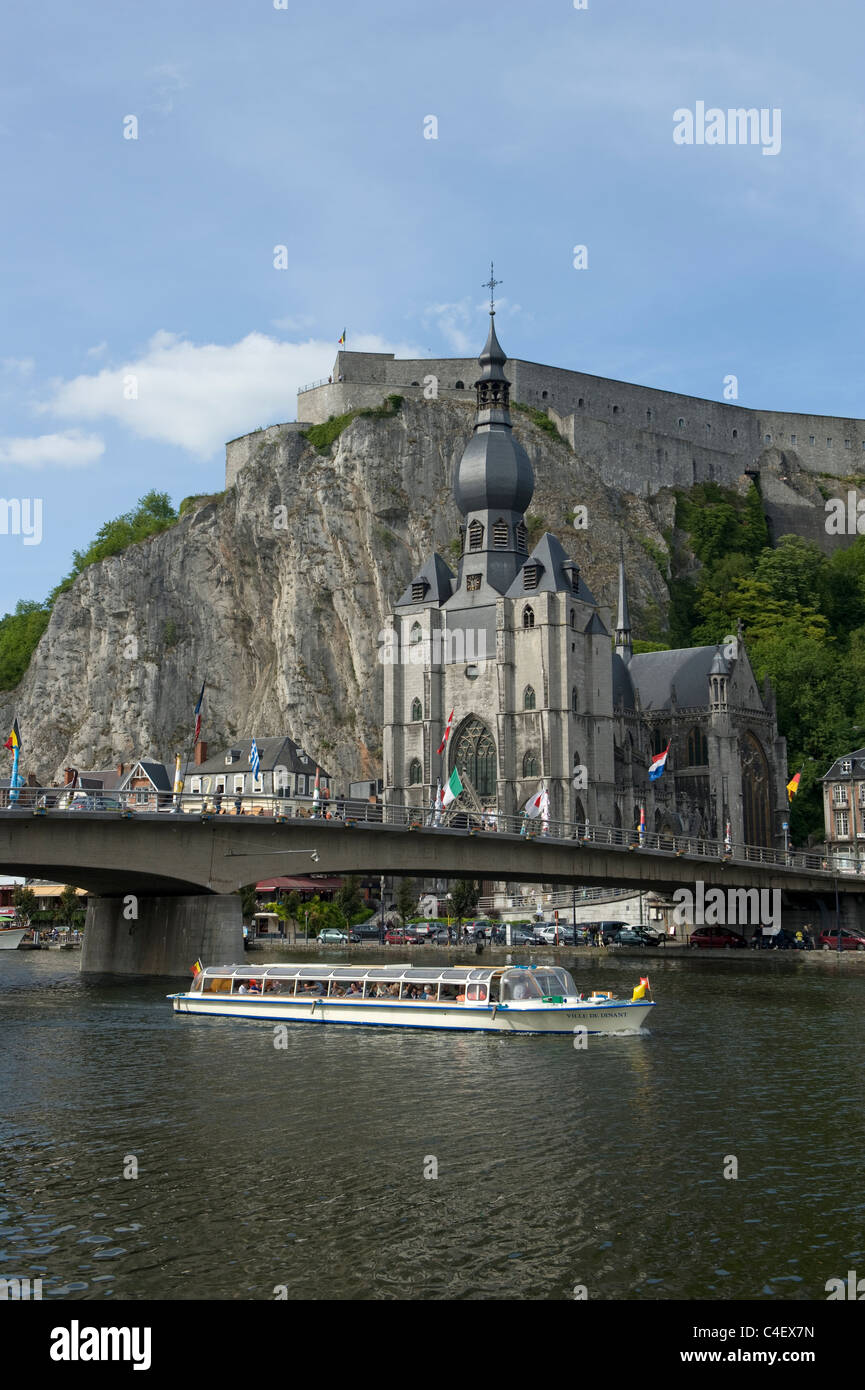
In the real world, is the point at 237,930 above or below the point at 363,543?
below

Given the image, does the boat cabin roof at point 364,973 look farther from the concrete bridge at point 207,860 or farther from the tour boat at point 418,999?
the concrete bridge at point 207,860

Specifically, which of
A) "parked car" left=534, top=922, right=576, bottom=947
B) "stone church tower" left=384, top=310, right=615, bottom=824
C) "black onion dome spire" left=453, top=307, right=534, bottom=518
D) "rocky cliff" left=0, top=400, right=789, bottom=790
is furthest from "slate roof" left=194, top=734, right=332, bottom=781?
"parked car" left=534, top=922, right=576, bottom=947

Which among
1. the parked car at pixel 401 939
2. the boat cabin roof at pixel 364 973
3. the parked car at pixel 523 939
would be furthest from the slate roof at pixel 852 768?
the boat cabin roof at pixel 364 973

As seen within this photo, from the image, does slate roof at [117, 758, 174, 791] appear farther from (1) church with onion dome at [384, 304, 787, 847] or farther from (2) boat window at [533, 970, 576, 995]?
(2) boat window at [533, 970, 576, 995]

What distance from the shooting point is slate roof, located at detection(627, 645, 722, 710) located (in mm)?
125875

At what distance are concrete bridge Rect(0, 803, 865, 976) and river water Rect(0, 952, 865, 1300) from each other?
919 cm

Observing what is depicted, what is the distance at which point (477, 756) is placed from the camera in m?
112

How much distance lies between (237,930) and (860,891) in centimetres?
4234

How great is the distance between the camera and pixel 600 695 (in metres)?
112

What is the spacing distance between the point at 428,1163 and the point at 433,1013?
2130 cm

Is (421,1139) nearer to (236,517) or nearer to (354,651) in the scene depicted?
(354,651)

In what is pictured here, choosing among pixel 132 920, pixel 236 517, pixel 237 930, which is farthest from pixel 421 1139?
pixel 236 517

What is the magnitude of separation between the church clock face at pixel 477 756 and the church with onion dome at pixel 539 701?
155 millimetres
